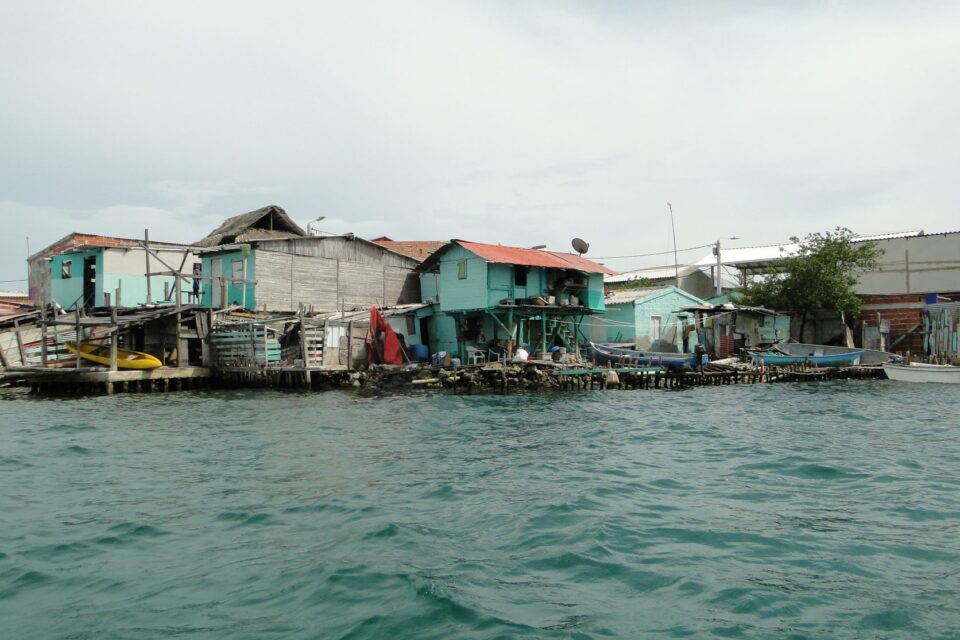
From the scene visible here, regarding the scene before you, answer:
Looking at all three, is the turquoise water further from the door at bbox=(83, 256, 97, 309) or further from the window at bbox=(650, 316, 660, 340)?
the door at bbox=(83, 256, 97, 309)

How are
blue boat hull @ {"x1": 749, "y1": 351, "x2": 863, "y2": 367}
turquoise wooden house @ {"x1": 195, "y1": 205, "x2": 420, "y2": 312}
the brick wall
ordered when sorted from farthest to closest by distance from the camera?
the brick wall, blue boat hull @ {"x1": 749, "y1": 351, "x2": 863, "y2": 367}, turquoise wooden house @ {"x1": 195, "y1": 205, "x2": 420, "y2": 312}

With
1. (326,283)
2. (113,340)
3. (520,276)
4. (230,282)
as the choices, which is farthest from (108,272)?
(520,276)

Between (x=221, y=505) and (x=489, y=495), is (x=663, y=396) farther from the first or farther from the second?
(x=221, y=505)

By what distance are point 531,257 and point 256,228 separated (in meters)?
13.7

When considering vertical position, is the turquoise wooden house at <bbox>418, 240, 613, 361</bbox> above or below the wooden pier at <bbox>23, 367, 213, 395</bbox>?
above

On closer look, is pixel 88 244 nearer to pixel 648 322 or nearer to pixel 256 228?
pixel 256 228

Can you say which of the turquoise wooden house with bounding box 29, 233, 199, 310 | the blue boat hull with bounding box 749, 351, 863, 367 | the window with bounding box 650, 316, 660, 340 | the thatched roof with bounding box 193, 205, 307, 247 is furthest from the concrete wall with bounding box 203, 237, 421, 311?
the blue boat hull with bounding box 749, 351, 863, 367

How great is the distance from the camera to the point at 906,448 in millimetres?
13422

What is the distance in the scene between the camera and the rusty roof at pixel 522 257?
29.0 meters

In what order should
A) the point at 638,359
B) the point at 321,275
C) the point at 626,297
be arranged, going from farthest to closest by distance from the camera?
the point at 626,297 → the point at 321,275 → the point at 638,359

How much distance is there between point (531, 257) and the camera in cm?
3123

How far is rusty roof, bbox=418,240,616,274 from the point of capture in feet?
95.1

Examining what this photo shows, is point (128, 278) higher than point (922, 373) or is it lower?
higher

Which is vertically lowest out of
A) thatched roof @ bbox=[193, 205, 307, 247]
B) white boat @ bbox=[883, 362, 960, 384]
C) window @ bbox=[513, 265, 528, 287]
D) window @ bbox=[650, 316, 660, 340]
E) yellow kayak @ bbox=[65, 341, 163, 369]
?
white boat @ bbox=[883, 362, 960, 384]
